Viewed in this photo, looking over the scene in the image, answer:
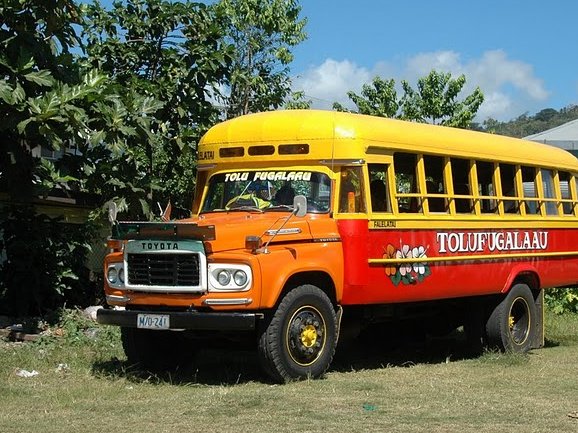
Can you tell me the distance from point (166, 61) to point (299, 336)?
6.70m

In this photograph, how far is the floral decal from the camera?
9922mm

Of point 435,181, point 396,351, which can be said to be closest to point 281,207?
point 435,181

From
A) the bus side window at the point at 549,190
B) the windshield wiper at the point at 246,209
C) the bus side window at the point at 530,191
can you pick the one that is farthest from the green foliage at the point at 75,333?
the bus side window at the point at 549,190

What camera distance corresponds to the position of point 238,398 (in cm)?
802

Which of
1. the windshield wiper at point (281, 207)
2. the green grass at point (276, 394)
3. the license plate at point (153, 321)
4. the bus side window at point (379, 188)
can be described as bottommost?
the green grass at point (276, 394)

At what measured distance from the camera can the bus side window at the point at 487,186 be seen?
453 inches

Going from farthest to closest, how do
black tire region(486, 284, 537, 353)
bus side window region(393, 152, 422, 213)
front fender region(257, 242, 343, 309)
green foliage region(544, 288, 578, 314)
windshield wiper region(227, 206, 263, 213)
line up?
1. green foliage region(544, 288, 578, 314)
2. black tire region(486, 284, 537, 353)
3. bus side window region(393, 152, 422, 213)
4. windshield wiper region(227, 206, 263, 213)
5. front fender region(257, 242, 343, 309)

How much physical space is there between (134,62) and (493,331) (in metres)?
6.91

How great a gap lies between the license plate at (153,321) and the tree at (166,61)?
16.2ft

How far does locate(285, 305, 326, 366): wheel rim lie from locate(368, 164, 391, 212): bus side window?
1418 millimetres

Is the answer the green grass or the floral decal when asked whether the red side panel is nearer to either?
the floral decal

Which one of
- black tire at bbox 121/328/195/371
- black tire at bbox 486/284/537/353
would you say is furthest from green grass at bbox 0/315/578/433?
black tire at bbox 486/284/537/353

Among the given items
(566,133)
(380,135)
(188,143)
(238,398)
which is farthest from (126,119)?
(566,133)

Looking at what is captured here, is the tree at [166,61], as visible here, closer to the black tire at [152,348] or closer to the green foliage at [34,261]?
the green foliage at [34,261]
